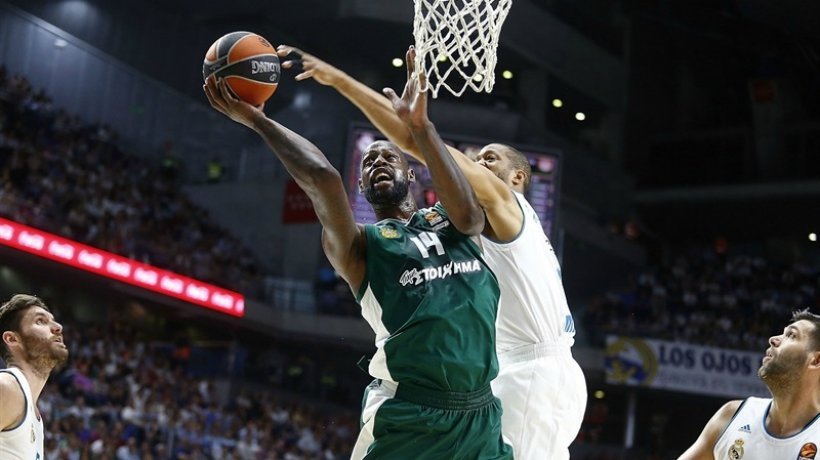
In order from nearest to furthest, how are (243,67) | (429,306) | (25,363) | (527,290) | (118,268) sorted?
(429,306)
(243,67)
(527,290)
(25,363)
(118,268)

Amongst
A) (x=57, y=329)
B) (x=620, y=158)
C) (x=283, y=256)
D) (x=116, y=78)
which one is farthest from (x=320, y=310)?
(x=57, y=329)

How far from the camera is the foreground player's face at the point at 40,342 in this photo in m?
4.77

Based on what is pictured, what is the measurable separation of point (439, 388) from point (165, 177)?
20463 millimetres

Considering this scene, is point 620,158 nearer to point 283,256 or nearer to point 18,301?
point 283,256

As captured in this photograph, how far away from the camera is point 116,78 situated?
24.6 m

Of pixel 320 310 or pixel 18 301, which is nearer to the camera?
pixel 18 301

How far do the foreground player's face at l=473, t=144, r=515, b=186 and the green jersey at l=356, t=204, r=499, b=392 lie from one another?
761 millimetres

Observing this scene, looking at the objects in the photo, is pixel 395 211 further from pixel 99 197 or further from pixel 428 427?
pixel 99 197

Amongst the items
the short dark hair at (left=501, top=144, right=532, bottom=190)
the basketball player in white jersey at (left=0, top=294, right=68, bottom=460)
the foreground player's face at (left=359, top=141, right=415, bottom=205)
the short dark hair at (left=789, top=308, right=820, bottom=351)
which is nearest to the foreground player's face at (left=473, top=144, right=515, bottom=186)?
the short dark hair at (left=501, top=144, right=532, bottom=190)

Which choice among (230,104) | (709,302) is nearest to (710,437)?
(230,104)

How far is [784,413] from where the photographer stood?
5.01 meters

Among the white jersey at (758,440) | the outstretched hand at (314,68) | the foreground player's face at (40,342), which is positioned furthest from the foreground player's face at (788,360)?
the foreground player's face at (40,342)

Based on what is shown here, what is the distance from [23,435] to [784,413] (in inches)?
130

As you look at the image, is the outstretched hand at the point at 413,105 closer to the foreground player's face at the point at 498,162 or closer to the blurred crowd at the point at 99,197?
the foreground player's face at the point at 498,162
